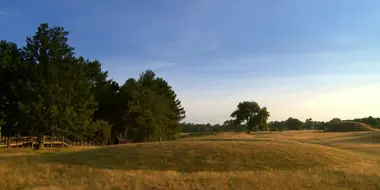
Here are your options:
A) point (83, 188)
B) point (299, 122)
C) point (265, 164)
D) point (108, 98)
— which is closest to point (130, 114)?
point (108, 98)

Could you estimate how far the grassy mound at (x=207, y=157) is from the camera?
83.7ft

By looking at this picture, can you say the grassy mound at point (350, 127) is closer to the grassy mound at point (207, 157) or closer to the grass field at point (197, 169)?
the grassy mound at point (207, 157)

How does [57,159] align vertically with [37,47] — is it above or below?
below

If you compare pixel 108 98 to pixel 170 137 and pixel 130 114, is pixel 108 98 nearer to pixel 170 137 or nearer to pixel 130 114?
pixel 130 114

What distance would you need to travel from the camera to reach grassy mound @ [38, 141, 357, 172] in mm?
25500

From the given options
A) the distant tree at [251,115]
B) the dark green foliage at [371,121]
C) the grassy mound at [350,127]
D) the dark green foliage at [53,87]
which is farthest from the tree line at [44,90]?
the dark green foliage at [371,121]

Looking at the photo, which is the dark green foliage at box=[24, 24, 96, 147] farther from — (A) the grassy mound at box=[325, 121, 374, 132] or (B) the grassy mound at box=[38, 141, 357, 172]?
(A) the grassy mound at box=[325, 121, 374, 132]

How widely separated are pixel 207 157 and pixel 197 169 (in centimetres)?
260

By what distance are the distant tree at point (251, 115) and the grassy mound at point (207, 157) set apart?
102 m

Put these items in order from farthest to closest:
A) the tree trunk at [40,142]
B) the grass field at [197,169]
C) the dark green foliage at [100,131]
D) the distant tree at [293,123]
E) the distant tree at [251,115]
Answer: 1. the distant tree at [293,123]
2. the distant tree at [251,115]
3. the dark green foliage at [100,131]
4. the tree trunk at [40,142]
5. the grass field at [197,169]

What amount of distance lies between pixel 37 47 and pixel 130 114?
25336 mm

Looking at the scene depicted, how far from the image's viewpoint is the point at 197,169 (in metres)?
24.8

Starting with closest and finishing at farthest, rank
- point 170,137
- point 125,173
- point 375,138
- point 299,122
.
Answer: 1. point 125,173
2. point 375,138
3. point 170,137
4. point 299,122

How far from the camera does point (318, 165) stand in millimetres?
25766
